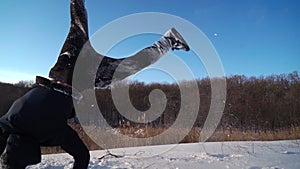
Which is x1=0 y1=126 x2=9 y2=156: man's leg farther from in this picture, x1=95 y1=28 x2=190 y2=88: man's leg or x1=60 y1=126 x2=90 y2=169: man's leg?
x1=95 y1=28 x2=190 y2=88: man's leg

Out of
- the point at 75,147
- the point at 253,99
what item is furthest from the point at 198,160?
the point at 253,99

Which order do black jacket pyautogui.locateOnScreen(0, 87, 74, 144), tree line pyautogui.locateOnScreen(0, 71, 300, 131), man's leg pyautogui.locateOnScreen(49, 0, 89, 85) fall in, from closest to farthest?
black jacket pyautogui.locateOnScreen(0, 87, 74, 144) → man's leg pyautogui.locateOnScreen(49, 0, 89, 85) → tree line pyautogui.locateOnScreen(0, 71, 300, 131)

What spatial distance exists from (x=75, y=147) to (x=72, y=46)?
65 centimetres

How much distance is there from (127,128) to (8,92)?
974cm

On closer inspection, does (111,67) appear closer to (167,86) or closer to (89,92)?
(89,92)

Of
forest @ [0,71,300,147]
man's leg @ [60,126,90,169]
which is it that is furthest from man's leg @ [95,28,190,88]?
forest @ [0,71,300,147]

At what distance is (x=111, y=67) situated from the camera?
1.85m

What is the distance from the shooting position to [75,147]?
193 centimetres

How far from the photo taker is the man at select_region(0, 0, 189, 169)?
179cm

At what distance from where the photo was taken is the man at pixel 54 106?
1.79 m

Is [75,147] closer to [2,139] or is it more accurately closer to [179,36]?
[2,139]

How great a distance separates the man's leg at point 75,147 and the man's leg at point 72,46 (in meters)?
0.33

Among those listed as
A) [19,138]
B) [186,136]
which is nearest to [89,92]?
[19,138]

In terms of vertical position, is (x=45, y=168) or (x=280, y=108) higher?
(x=280, y=108)
